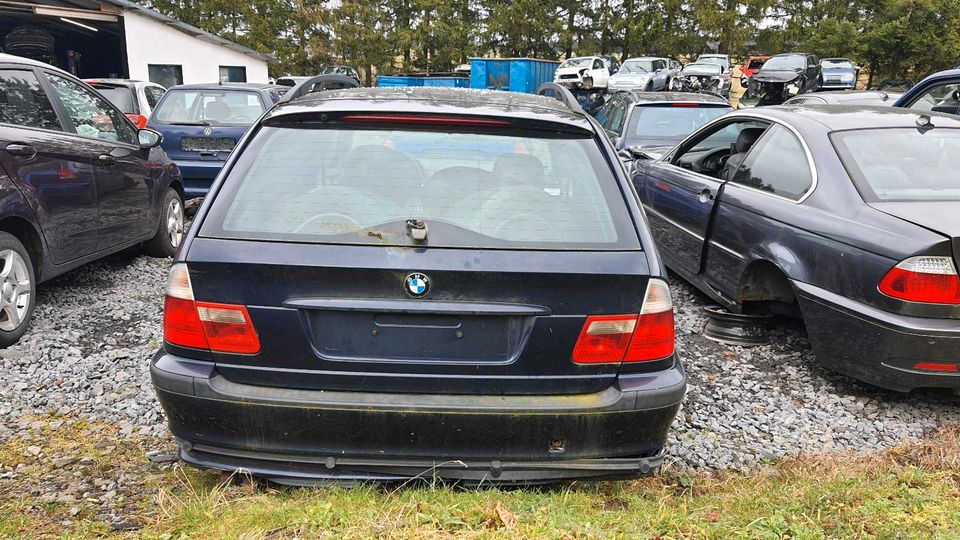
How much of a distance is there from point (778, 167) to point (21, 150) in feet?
16.1

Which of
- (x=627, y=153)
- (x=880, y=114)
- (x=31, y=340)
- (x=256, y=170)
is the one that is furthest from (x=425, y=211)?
(x=627, y=153)

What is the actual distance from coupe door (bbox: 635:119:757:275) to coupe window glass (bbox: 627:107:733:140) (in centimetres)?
230

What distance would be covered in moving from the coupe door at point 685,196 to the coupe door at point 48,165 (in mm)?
4537

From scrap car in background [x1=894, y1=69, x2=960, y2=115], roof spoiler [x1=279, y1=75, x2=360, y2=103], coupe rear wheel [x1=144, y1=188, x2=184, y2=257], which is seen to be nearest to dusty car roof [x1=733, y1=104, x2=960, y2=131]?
scrap car in background [x1=894, y1=69, x2=960, y2=115]

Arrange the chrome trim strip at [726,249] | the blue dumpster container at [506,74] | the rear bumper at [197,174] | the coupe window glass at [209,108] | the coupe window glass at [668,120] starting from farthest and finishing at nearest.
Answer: the blue dumpster container at [506,74] → the coupe window glass at [668,120] → the coupe window glass at [209,108] → the rear bumper at [197,174] → the chrome trim strip at [726,249]

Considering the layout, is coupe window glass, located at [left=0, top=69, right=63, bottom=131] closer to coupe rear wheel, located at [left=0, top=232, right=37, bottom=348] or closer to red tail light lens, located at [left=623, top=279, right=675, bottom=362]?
coupe rear wheel, located at [left=0, top=232, right=37, bottom=348]

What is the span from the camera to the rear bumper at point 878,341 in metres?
3.46

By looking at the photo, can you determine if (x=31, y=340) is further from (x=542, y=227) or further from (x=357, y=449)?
(x=542, y=227)

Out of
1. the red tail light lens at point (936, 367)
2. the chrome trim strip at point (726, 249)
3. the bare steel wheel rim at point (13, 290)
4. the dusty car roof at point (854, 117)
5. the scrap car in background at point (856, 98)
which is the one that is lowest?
the red tail light lens at point (936, 367)

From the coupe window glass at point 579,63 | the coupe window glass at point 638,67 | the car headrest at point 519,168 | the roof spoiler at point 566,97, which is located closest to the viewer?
the car headrest at point 519,168

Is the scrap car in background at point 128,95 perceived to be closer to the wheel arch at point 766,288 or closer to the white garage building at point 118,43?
the white garage building at point 118,43

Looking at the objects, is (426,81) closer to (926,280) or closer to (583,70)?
(583,70)

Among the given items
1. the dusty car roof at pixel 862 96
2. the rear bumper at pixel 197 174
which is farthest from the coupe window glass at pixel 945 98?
the rear bumper at pixel 197 174

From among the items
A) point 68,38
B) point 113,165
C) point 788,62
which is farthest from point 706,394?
point 68,38
